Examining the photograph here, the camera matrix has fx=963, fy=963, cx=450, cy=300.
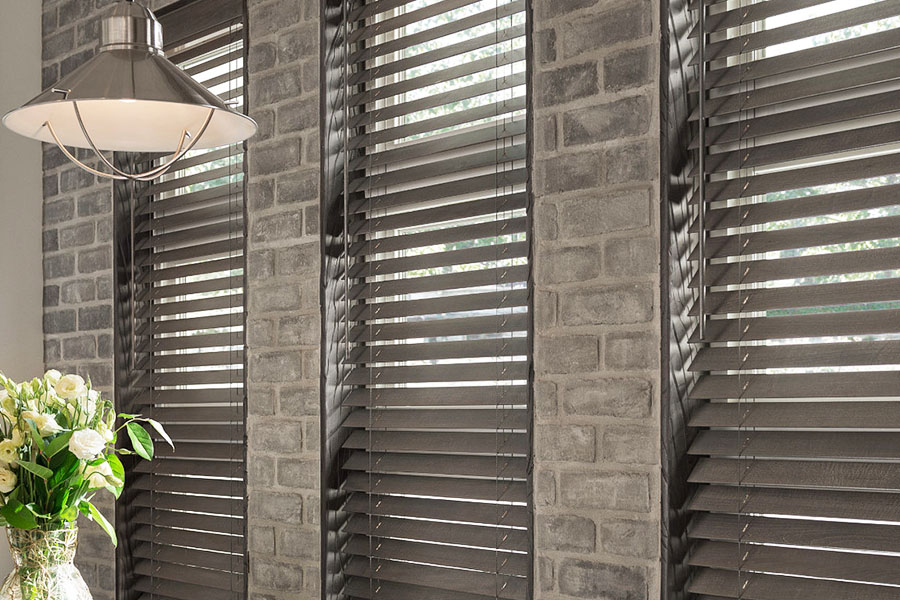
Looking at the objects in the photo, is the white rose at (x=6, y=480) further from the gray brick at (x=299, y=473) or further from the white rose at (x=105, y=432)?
the gray brick at (x=299, y=473)

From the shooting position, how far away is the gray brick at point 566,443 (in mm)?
1681

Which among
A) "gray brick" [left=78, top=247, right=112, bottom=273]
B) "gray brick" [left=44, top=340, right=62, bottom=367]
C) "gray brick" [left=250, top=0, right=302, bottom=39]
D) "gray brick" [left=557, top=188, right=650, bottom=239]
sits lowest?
"gray brick" [left=44, top=340, right=62, bottom=367]

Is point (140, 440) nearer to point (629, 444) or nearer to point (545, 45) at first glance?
point (629, 444)

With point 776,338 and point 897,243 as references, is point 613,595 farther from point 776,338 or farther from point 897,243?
point 897,243

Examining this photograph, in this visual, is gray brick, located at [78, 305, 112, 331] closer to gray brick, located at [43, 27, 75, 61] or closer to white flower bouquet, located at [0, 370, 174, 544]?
gray brick, located at [43, 27, 75, 61]

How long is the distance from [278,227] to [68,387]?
0.70 meters

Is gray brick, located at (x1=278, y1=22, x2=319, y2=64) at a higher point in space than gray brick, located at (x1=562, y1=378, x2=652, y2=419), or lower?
higher

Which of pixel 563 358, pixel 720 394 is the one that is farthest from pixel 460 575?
pixel 720 394

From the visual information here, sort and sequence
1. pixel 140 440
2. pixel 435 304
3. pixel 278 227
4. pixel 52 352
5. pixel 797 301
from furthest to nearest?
pixel 52 352 → pixel 278 227 → pixel 435 304 → pixel 140 440 → pixel 797 301

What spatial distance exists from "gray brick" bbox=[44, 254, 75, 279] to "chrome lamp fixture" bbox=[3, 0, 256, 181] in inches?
57.8

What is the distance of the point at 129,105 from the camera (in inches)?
62.0

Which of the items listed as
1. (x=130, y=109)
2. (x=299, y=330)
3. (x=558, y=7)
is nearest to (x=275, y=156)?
(x=299, y=330)

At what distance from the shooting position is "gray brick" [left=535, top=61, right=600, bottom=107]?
5.64 ft

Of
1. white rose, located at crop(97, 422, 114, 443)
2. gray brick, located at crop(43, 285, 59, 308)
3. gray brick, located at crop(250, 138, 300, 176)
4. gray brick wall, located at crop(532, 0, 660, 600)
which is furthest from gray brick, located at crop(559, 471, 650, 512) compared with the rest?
gray brick, located at crop(43, 285, 59, 308)
